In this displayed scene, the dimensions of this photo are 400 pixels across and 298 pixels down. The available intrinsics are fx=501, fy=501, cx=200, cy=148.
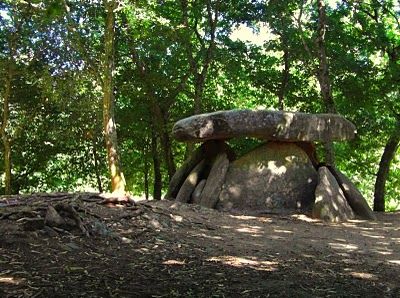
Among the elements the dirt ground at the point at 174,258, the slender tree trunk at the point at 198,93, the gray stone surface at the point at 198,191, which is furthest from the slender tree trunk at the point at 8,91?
the dirt ground at the point at 174,258

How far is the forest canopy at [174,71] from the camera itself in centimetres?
1420

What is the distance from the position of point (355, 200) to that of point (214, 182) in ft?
10.6

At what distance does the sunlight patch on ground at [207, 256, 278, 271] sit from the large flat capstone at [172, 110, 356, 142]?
20.1 ft

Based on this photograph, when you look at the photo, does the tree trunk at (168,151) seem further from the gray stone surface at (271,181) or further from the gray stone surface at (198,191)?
the gray stone surface at (271,181)

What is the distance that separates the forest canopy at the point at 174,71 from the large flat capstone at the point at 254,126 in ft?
5.77

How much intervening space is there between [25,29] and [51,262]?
13.5 metres

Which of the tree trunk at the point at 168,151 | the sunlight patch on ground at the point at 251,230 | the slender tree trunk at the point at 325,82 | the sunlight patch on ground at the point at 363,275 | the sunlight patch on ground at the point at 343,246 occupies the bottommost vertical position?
the sunlight patch on ground at the point at 343,246

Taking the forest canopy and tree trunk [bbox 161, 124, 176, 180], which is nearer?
the forest canopy

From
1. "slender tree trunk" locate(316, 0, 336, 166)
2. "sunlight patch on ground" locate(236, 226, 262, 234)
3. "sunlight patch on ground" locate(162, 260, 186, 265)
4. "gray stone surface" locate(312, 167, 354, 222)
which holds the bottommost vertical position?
"sunlight patch on ground" locate(236, 226, 262, 234)

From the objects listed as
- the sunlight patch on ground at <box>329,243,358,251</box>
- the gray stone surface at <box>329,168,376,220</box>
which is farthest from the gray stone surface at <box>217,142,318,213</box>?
the sunlight patch on ground at <box>329,243,358,251</box>

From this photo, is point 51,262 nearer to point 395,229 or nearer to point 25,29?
point 395,229

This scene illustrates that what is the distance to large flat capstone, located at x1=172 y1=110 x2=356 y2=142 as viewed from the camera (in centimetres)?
1145

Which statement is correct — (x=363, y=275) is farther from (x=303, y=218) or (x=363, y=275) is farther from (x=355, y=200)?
(x=355, y=200)

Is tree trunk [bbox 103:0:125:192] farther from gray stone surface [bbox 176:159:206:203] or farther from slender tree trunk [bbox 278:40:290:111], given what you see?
slender tree trunk [bbox 278:40:290:111]
